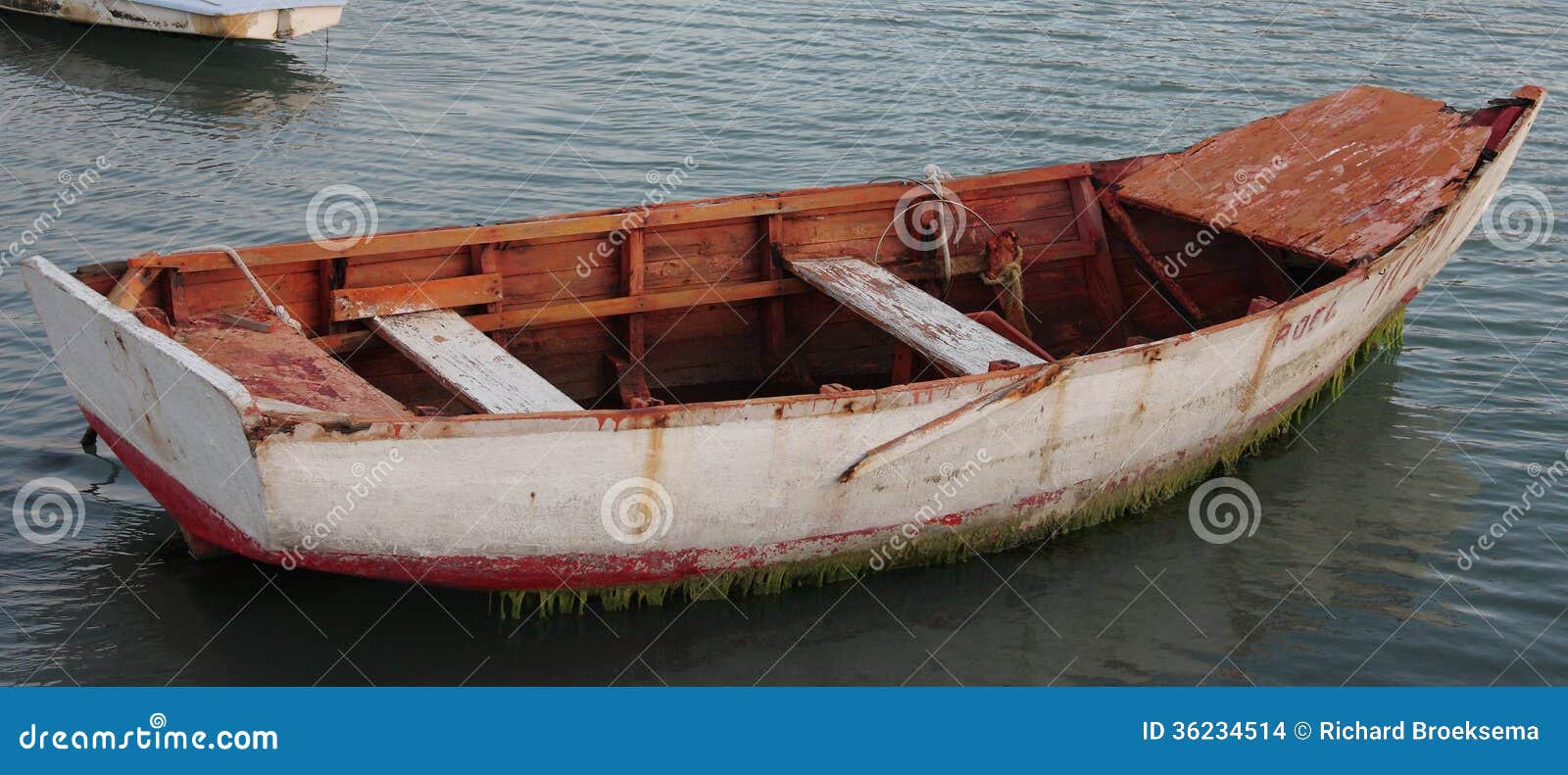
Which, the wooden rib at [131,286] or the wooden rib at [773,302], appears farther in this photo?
the wooden rib at [773,302]

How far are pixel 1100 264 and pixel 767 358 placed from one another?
2158 mm

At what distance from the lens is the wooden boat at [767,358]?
5.80 m

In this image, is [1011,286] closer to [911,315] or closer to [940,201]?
[940,201]

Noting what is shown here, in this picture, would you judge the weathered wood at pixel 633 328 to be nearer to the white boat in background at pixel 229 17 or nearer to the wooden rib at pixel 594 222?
the wooden rib at pixel 594 222

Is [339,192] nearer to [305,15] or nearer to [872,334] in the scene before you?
[305,15]

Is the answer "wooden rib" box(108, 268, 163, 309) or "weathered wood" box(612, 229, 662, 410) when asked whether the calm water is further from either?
"weathered wood" box(612, 229, 662, 410)

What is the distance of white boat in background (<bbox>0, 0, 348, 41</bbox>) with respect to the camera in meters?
14.7

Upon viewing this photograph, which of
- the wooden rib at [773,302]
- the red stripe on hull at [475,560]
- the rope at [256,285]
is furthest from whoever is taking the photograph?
the wooden rib at [773,302]

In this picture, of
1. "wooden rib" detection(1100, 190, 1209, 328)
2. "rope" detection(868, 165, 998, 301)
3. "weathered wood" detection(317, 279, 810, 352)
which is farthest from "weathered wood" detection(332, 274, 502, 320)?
"wooden rib" detection(1100, 190, 1209, 328)

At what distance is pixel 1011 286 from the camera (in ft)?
27.3

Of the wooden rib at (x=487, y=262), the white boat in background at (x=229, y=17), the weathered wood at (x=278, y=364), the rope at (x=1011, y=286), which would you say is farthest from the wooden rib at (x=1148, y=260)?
the white boat in background at (x=229, y=17)

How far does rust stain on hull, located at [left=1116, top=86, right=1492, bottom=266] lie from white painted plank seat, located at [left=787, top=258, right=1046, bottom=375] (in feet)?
5.83

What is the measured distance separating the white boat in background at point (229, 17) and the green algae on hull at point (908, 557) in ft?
33.2

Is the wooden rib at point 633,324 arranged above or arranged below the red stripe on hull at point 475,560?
above
